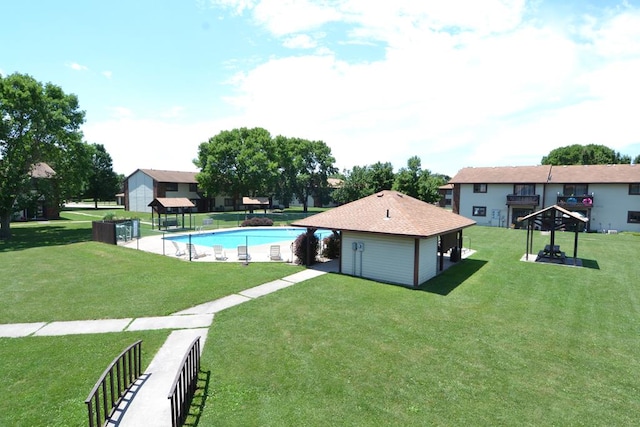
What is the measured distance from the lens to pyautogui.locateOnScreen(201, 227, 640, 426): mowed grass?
22.8 feet

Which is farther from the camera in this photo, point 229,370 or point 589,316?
point 589,316

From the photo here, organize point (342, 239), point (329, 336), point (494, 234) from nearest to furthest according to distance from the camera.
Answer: point (329, 336)
point (342, 239)
point (494, 234)

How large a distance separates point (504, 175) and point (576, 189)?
7.71 m

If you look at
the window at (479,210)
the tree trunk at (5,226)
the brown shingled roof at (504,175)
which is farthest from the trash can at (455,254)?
the tree trunk at (5,226)

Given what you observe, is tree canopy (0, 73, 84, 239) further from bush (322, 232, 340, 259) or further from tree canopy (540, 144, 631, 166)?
tree canopy (540, 144, 631, 166)

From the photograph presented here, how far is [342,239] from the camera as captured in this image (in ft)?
59.9

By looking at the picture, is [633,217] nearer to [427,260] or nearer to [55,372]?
[427,260]

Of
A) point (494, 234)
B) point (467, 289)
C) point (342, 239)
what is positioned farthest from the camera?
point (494, 234)

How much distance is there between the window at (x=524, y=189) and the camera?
1615 inches

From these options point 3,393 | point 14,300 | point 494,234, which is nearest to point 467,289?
point 3,393

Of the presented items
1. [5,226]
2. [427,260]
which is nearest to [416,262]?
[427,260]

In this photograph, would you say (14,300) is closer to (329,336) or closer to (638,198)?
(329,336)

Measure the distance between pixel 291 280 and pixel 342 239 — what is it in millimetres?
3621

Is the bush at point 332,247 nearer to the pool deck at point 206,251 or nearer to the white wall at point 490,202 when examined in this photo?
the pool deck at point 206,251
